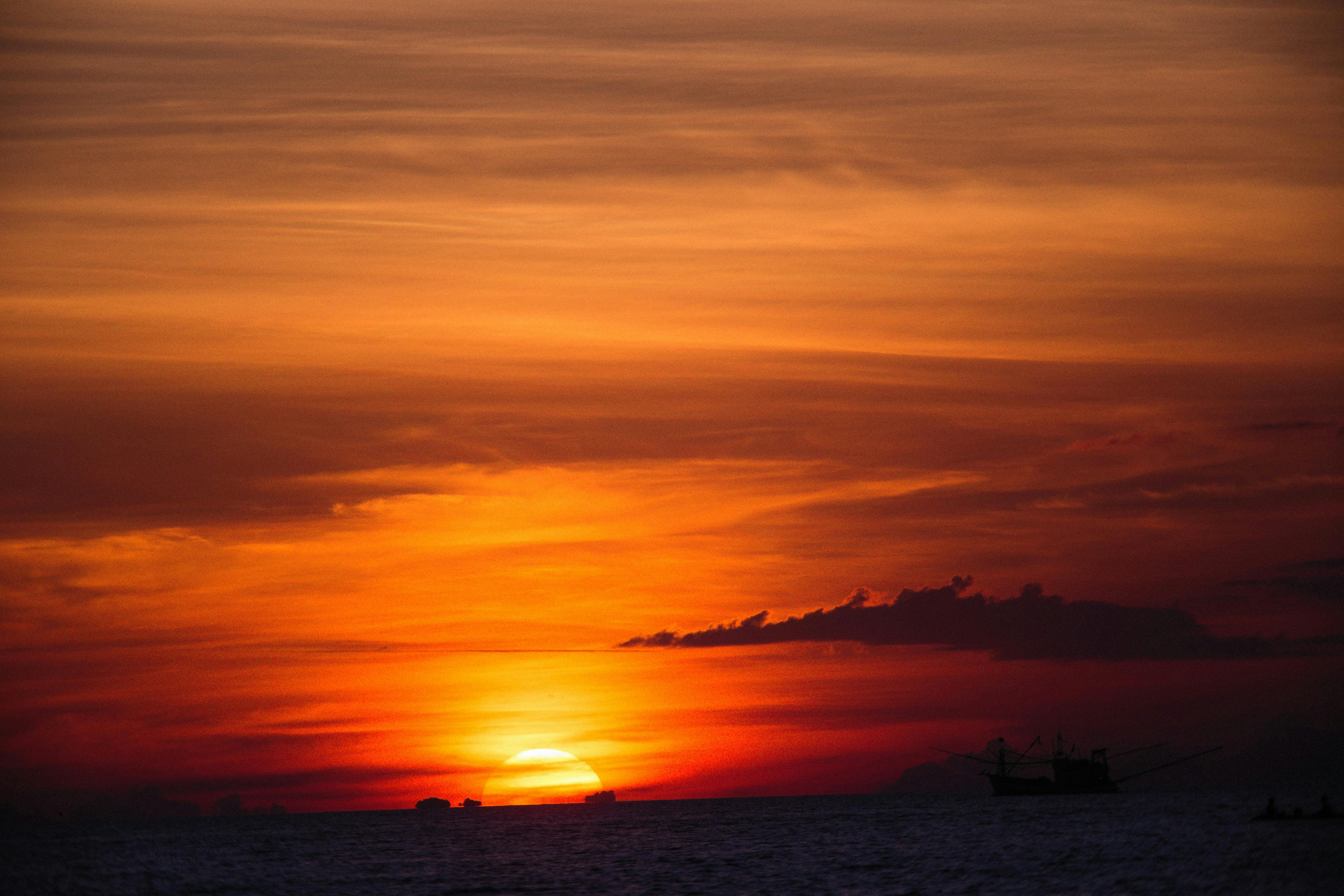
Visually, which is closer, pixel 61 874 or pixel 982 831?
pixel 61 874

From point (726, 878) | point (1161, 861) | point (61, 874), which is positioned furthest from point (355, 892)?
point (1161, 861)

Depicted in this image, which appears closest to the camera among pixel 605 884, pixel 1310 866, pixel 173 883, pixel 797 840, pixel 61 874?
pixel 1310 866

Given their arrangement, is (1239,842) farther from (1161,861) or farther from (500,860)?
(500,860)

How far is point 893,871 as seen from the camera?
402 feet

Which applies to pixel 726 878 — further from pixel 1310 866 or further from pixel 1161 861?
pixel 1310 866

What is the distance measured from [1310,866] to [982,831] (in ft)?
280

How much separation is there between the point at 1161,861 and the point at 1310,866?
14945mm

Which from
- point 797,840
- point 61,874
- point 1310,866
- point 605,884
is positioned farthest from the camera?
point 797,840

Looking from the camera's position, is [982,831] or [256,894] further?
[982,831]

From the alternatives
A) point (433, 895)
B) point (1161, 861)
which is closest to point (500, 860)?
point (433, 895)

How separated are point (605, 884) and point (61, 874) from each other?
264 feet

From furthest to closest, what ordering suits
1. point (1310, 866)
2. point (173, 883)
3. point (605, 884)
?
point (173, 883)
point (605, 884)
point (1310, 866)

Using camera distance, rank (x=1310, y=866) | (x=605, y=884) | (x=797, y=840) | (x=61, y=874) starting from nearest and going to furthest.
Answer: (x=1310, y=866) < (x=605, y=884) < (x=61, y=874) < (x=797, y=840)

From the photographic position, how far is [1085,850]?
142 m
